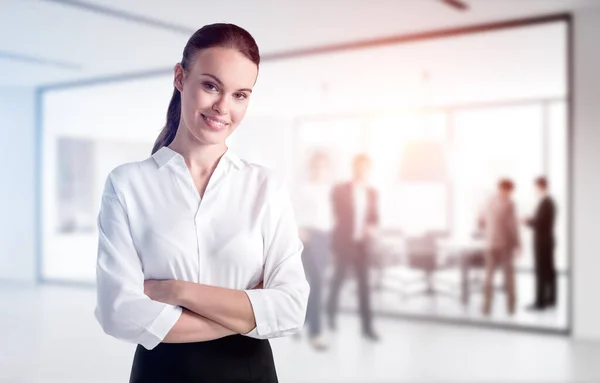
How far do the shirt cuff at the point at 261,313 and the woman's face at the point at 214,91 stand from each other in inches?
12.6

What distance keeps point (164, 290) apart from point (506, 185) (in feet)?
16.2

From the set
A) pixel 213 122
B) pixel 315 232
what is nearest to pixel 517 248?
pixel 315 232

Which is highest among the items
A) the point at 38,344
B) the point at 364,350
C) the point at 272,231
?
the point at 272,231

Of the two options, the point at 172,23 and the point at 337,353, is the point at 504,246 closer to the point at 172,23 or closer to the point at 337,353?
the point at 337,353

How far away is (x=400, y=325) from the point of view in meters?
5.61

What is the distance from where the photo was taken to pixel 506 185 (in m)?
5.62

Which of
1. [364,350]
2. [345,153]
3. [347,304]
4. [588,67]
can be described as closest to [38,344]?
[364,350]

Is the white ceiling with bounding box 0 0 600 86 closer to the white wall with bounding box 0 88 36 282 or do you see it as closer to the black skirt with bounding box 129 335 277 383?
the white wall with bounding box 0 88 36 282

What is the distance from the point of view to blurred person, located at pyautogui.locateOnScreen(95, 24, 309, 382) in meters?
1.17

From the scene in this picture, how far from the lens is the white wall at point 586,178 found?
15.6 feet

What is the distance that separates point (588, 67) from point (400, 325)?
266 centimetres

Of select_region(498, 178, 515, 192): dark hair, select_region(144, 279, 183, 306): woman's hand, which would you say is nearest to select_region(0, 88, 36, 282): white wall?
select_region(144, 279, 183, 306): woman's hand

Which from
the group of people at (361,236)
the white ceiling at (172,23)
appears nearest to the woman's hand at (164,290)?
the white ceiling at (172,23)

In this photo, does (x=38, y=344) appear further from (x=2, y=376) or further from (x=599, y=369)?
(x=599, y=369)
